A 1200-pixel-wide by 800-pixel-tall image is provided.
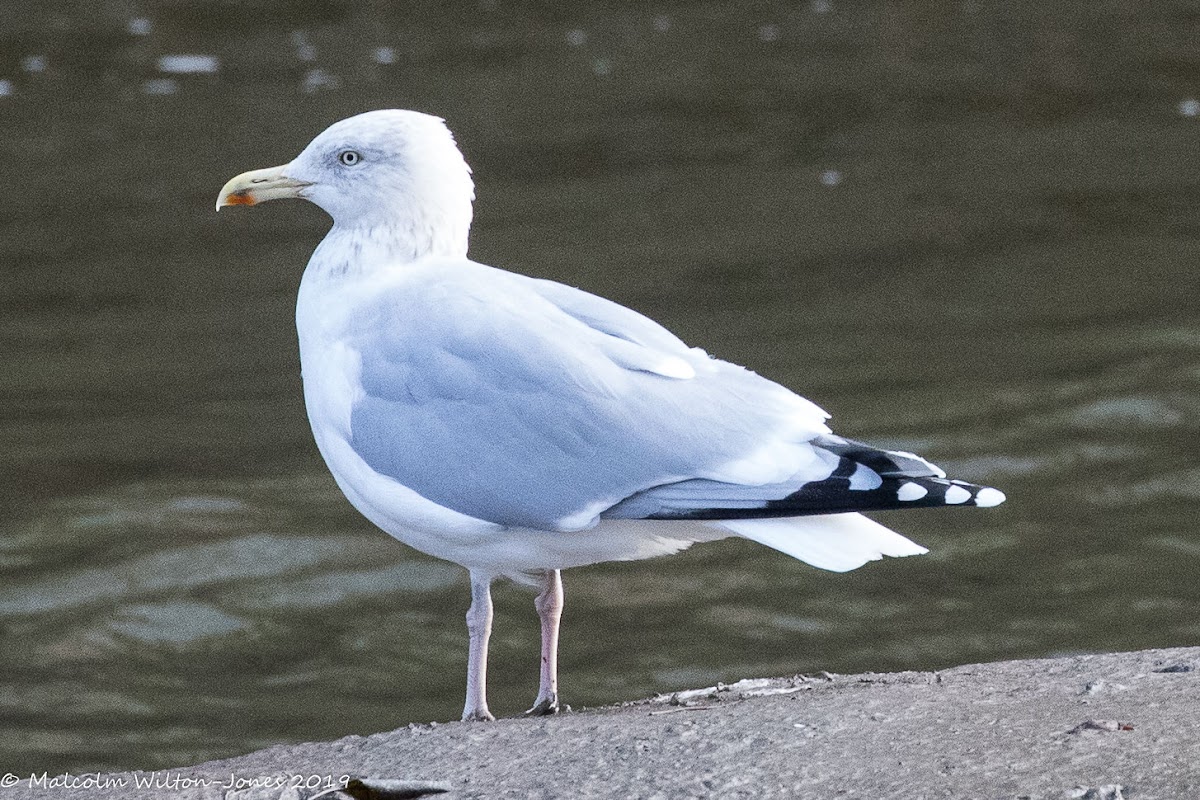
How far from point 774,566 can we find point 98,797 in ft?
12.9

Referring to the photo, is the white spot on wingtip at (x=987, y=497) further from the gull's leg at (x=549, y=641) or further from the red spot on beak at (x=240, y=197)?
the red spot on beak at (x=240, y=197)

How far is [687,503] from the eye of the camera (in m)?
3.84

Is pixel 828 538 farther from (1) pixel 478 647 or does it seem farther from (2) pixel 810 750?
(1) pixel 478 647

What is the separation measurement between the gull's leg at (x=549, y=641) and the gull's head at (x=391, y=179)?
0.85 metres

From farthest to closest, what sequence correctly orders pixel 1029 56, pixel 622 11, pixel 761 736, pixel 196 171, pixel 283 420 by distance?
pixel 622 11, pixel 1029 56, pixel 196 171, pixel 283 420, pixel 761 736

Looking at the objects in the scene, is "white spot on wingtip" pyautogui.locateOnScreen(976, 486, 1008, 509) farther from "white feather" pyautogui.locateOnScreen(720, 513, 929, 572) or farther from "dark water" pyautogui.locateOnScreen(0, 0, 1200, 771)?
"dark water" pyautogui.locateOnScreen(0, 0, 1200, 771)

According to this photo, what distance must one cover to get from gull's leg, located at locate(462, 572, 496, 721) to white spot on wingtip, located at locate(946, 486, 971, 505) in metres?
1.15

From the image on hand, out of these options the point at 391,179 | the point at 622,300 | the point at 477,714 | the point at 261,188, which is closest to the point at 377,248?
the point at 391,179

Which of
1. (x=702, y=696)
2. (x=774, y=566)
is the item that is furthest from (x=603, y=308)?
(x=774, y=566)

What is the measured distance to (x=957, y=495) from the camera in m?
3.65

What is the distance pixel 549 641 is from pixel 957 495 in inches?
46.6

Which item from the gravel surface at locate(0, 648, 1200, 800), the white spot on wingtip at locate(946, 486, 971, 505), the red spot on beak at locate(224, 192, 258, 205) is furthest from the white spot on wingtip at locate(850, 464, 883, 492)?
the red spot on beak at locate(224, 192, 258, 205)

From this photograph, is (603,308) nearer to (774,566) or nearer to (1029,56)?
(774,566)

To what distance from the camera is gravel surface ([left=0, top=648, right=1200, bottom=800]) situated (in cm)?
330
